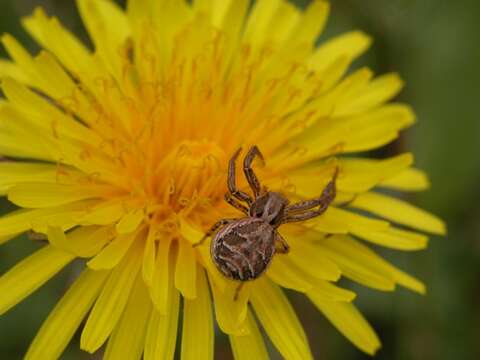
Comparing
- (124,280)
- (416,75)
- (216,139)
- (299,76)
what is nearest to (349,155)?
(416,75)

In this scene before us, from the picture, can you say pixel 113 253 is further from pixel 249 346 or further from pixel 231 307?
pixel 249 346

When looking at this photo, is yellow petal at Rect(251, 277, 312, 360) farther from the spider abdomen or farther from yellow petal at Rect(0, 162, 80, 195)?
yellow petal at Rect(0, 162, 80, 195)

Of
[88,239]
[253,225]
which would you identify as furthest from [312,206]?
[88,239]

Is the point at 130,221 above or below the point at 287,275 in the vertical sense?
above

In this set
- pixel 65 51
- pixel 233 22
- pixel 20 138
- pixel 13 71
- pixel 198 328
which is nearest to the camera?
pixel 198 328

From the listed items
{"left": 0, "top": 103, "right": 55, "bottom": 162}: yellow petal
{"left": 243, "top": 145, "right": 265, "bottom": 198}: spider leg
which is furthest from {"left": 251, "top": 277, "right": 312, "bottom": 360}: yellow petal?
{"left": 0, "top": 103, "right": 55, "bottom": 162}: yellow petal

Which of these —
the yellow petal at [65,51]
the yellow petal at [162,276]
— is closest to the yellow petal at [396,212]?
the yellow petal at [162,276]

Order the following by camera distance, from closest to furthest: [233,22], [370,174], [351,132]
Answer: [370,174] → [351,132] → [233,22]

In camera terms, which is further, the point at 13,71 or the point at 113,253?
the point at 13,71

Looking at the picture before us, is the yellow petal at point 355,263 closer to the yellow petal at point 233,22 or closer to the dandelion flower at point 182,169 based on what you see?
the dandelion flower at point 182,169
